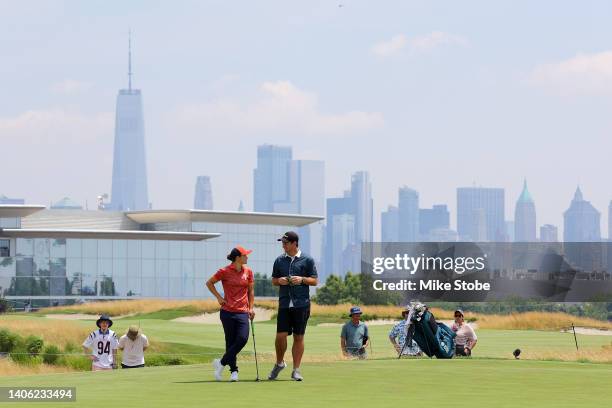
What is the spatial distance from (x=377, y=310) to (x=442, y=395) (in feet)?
188

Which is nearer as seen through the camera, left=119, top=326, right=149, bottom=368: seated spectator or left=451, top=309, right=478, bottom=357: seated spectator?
left=119, top=326, right=149, bottom=368: seated spectator

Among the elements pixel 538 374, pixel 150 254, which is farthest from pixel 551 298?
pixel 538 374

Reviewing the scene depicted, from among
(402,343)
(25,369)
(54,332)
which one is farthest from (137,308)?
(402,343)

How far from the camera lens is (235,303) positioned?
17.5 m

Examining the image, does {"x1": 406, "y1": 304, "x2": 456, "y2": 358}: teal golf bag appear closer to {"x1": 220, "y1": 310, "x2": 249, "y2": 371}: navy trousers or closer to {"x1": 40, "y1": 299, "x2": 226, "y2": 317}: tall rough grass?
{"x1": 220, "y1": 310, "x2": 249, "y2": 371}: navy trousers

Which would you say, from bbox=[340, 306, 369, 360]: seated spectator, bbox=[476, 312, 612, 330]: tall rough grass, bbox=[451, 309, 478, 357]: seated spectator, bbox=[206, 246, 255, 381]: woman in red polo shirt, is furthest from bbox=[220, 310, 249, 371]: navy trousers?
bbox=[476, 312, 612, 330]: tall rough grass

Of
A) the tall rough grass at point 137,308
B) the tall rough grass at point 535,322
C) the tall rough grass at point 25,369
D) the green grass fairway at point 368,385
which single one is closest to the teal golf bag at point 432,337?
the green grass fairway at point 368,385

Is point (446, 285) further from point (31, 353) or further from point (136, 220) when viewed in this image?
point (136, 220)

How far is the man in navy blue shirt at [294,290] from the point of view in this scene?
677 inches

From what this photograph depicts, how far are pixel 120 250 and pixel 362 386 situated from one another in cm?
9347

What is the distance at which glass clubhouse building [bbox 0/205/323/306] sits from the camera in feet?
339

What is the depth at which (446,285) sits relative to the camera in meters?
63.6

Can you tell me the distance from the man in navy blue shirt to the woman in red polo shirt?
0.40 m

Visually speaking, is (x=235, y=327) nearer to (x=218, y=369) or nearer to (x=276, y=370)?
(x=218, y=369)
